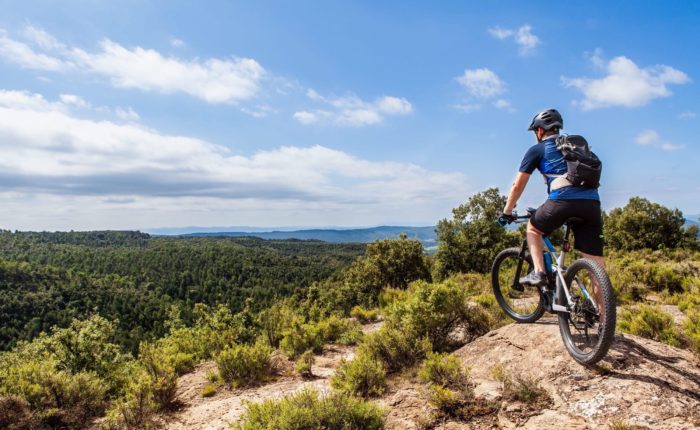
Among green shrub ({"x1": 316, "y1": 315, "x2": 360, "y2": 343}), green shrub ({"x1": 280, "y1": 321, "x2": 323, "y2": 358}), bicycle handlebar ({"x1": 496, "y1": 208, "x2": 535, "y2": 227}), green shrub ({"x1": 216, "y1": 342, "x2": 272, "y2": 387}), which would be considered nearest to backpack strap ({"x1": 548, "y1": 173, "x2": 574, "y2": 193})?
bicycle handlebar ({"x1": 496, "y1": 208, "x2": 535, "y2": 227})

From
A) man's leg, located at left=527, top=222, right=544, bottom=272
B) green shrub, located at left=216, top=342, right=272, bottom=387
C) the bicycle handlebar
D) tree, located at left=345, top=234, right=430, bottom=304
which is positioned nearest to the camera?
man's leg, located at left=527, top=222, right=544, bottom=272

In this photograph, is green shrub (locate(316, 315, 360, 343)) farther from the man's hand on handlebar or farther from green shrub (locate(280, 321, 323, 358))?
the man's hand on handlebar

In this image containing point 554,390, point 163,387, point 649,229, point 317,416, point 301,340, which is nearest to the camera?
point 317,416

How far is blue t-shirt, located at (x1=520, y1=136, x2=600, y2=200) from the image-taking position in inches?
174

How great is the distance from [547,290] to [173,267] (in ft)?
728

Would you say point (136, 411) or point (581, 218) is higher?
point (581, 218)

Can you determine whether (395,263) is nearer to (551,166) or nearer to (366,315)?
(366,315)

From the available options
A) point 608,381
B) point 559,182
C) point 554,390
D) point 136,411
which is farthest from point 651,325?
point 136,411

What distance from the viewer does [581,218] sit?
4.50m

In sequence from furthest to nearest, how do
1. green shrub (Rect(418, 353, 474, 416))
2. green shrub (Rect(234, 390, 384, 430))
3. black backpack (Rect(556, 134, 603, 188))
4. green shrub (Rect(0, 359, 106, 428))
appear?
green shrub (Rect(0, 359, 106, 428))
black backpack (Rect(556, 134, 603, 188))
green shrub (Rect(418, 353, 474, 416))
green shrub (Rect(234, 390, 384, 430))

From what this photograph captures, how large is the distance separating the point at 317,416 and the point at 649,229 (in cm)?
3298

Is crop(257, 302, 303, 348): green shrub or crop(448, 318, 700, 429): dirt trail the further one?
crop(257, 302, 303, 348): green shrub

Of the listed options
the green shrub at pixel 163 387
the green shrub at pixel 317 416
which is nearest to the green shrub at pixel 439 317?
the green shrub at pixel 317 416

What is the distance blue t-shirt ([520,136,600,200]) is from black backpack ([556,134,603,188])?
107 mm
